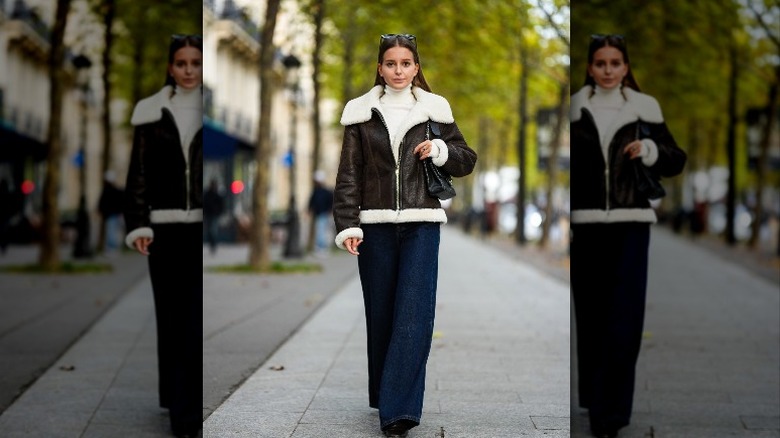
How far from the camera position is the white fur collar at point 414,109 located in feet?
18.4

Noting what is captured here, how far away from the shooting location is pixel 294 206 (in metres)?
25.5

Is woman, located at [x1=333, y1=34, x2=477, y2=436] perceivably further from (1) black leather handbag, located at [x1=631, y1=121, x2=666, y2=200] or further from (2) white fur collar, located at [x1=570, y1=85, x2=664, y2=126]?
(1) black leather handbag, located at [x1=631, y1=121, x2=666, y2=200]

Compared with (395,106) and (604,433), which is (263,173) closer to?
(604,433)

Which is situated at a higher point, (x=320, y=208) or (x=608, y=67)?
(x=608, y=67)

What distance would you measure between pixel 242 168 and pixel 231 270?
42.4ft

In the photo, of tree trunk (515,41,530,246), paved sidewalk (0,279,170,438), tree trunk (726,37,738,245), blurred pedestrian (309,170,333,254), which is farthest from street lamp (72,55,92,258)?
tree trunk (726,37,738,245)

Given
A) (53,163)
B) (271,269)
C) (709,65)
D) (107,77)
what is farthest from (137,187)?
(709,65)

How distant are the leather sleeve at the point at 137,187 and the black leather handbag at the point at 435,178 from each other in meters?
1.24

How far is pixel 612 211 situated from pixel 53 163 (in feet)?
28.4

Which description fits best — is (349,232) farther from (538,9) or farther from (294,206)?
(294,206)

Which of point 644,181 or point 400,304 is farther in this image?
point 644,181

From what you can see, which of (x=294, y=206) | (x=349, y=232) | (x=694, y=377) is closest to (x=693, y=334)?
(x=694, y=377)

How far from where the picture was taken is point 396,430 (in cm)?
554

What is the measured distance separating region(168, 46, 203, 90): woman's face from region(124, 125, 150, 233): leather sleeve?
13.9 inches
